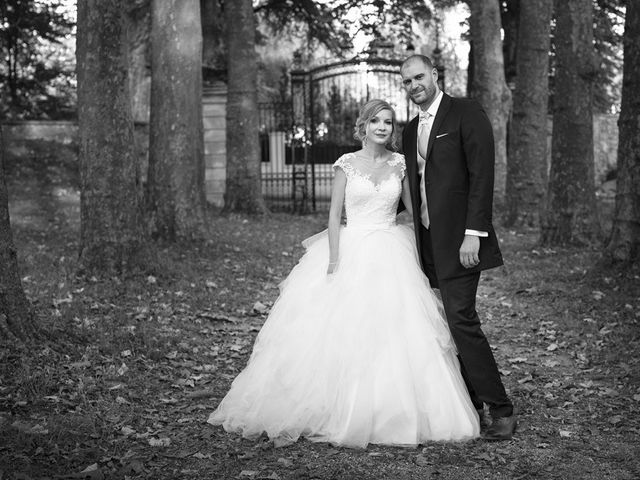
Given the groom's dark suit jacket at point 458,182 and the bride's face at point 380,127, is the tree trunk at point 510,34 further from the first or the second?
the groom's dark suit jacket at point 458,182

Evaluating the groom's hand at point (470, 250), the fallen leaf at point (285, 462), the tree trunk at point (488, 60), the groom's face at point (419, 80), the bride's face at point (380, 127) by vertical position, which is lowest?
the fallen leaf at point (285, 462)

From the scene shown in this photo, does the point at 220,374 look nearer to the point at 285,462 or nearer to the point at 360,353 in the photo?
the point at 360,353

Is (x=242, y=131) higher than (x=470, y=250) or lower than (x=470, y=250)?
higher

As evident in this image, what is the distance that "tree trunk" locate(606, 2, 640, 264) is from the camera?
9.75 metres

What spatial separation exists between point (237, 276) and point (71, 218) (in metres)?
7.12

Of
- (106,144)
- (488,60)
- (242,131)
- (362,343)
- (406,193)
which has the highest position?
(488,60)

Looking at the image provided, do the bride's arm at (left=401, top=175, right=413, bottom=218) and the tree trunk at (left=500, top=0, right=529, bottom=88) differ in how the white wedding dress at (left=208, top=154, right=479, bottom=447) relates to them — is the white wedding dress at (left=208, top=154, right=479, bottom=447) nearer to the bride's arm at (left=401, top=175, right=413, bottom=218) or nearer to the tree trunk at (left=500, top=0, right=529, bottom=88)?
the bride's arm at (left=401, top=175, right=413, bottom=218)

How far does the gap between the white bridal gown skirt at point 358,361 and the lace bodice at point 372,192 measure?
0.30 feet

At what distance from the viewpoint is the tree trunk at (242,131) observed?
2002cm

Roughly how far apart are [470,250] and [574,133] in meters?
8.55

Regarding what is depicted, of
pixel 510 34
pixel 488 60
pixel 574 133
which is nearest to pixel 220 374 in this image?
pixel 574 133

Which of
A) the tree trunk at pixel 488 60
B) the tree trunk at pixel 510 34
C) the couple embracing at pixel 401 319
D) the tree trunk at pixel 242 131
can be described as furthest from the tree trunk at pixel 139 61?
the couple embracing at pixel 401 319

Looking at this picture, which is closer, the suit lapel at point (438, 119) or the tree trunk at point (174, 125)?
the suit lapel at point (438, 119)

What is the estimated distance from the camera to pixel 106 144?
32.9 feet
